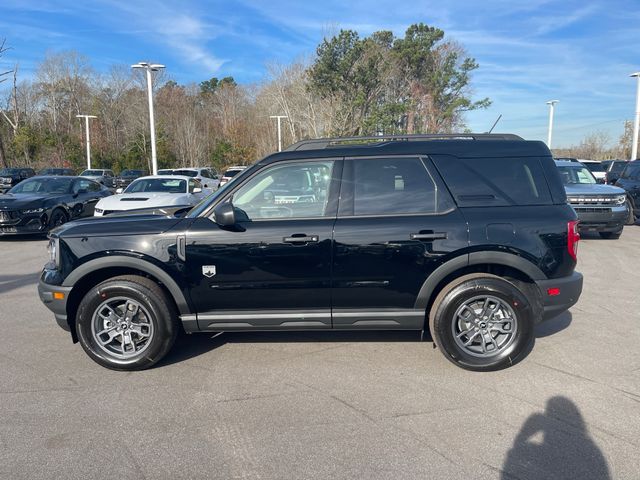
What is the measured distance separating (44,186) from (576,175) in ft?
45.1

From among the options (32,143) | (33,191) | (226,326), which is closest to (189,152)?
(32,143)

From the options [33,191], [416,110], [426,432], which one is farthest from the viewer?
[416,110]

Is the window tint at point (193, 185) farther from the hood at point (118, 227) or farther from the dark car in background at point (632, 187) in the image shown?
the dark car in background at point (632, 187)

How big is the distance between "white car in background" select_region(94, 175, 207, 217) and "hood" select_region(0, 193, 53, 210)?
1469 mm

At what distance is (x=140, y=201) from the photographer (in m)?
10.9

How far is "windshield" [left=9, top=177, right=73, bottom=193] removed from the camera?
1231cm

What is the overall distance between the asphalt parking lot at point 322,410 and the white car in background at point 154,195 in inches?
235

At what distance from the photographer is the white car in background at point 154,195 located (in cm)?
1073

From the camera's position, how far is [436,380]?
393 centimetres

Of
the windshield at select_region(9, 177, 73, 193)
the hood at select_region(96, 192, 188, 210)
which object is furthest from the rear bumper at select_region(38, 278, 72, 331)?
the windshield at select_region(9, 177, 73, 193)

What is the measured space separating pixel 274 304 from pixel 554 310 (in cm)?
247

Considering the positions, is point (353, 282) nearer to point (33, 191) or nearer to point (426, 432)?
point (426, 432)

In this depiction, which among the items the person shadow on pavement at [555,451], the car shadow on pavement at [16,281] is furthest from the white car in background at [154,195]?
the person shadow on pavement at [555,451]

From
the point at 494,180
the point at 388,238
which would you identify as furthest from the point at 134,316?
the point at 494,180
